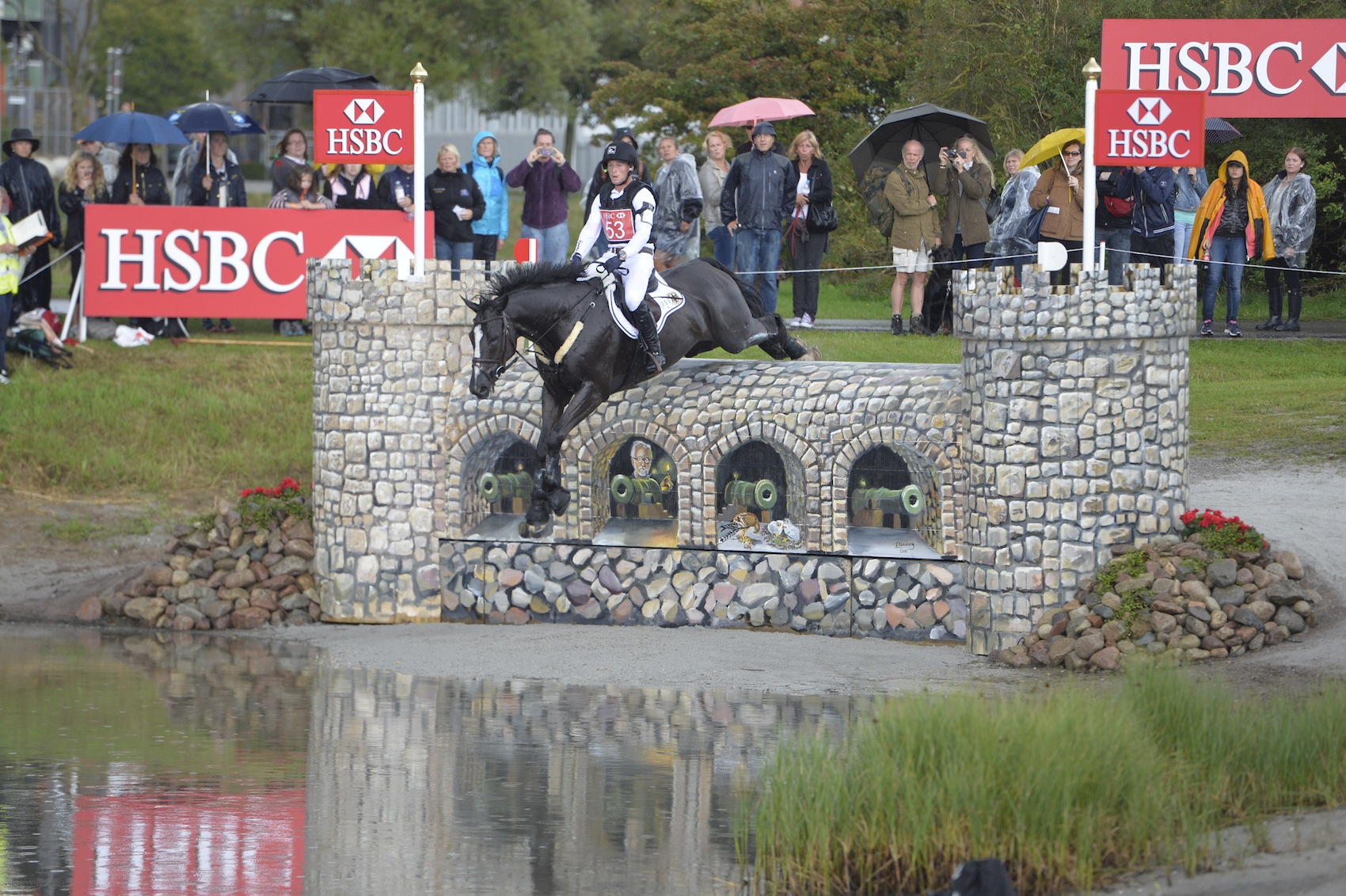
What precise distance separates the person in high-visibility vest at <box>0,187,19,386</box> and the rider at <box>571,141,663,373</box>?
337 inches

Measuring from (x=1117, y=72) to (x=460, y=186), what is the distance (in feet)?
23.8

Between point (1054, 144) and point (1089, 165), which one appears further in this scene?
point (1054, 144)

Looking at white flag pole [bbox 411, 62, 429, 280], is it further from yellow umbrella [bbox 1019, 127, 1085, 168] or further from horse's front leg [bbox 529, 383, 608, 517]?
yellow umbrella [bbox 1019, 127, 1085, 168]

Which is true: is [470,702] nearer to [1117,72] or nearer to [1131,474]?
[1131,474]

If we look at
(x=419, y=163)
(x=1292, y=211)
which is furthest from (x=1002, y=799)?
(x=1292, y=211)

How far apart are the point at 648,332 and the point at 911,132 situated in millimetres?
7965

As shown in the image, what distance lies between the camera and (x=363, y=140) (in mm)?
17609

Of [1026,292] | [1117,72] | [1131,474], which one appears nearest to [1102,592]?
[1131,474]

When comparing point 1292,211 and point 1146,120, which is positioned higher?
point 1146,120

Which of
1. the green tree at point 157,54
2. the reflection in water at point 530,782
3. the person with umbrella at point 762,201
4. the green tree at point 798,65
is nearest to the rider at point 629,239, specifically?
the reflection in water at point 530,782

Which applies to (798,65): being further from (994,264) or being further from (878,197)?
(994,264)

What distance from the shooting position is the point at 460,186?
72.6ft

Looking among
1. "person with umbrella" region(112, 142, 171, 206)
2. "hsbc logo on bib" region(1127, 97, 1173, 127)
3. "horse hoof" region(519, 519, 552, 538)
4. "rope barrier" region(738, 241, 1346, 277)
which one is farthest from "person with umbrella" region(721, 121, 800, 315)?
"person with umbrella" region(112, 142, 171, 206)

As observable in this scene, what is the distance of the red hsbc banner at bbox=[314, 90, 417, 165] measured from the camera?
17516mm
